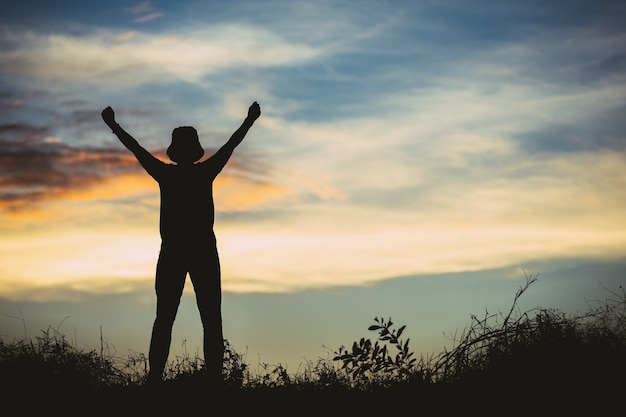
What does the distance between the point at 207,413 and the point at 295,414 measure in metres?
1.08

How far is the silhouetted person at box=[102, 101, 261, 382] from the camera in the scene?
9.41 m

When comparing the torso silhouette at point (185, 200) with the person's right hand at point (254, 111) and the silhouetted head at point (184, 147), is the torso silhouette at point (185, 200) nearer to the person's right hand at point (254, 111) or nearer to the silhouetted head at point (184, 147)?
the silhouetted head at point (184, 147)

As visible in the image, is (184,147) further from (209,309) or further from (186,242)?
(209,309)

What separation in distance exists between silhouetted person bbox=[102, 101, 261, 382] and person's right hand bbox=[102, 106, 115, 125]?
384mm

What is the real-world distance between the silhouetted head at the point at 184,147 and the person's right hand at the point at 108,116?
0.95 m

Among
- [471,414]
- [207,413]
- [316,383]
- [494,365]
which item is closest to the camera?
[471,414]

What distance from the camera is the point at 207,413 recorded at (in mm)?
8586

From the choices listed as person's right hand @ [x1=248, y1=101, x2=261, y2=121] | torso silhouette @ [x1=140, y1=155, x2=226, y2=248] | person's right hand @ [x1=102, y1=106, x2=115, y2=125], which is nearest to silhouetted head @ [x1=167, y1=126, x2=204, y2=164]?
torso silhouette @ [x1=140, y1=155, x2=226, y2=248]

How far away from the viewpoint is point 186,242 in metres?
9.49

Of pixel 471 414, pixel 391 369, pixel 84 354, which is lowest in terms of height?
pixel 471 414

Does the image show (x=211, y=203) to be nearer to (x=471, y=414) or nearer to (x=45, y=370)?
(x=45, y=370)

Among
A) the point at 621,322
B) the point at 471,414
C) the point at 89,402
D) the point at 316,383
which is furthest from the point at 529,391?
the point at 89,402

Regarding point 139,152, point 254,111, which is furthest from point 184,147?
point 254,111

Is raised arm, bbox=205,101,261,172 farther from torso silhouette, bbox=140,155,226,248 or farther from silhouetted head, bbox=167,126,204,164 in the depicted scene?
silhouetted head, bbox=167,126,204,164
